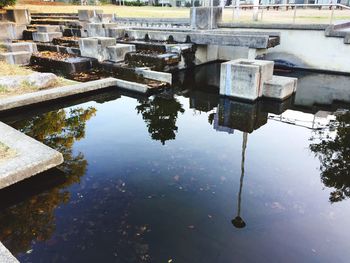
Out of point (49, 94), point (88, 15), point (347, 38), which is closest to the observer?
point (49, 94)

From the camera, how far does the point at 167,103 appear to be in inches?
437

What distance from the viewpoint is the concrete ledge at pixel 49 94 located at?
9375mm

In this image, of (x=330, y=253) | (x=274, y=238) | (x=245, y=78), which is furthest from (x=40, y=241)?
(x=245, y=78)

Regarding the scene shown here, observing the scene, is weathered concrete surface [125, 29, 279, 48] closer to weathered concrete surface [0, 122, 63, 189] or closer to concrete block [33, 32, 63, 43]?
concrete block [33, 32, 63, 43]

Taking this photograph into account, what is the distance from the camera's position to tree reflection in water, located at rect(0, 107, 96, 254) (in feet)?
15.3

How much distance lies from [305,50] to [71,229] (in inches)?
599

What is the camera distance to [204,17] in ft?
58.2

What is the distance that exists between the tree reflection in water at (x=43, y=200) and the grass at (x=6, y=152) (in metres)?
1.04

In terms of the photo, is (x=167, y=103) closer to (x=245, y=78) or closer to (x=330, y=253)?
(x=245, y=78)

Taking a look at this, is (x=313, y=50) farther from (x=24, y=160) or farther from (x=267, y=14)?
(x=24, y=160)

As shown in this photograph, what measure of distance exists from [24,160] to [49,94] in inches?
196

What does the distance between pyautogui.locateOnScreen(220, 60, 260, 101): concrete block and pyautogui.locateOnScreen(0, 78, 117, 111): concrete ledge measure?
460 cm

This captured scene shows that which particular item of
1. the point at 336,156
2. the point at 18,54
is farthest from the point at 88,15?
the point at 336,156

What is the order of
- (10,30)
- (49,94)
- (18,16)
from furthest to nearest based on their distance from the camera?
(18,16), (10,30), (49,94)
